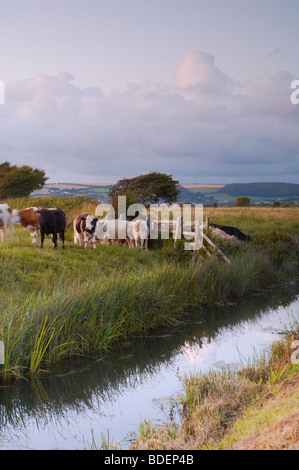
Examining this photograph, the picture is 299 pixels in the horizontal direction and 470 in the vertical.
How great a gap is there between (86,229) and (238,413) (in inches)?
470

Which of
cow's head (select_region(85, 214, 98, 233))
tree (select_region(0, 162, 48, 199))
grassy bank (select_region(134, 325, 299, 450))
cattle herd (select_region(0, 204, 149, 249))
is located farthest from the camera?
tree (select_region(0, 162, 48, 199))

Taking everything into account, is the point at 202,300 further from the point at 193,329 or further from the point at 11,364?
the point at 11,364

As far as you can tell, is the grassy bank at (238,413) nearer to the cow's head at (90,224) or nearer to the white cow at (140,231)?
the cow's head at (90,224)

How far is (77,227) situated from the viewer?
61.7ft

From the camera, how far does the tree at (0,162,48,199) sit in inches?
1658

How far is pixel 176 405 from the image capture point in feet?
25.8

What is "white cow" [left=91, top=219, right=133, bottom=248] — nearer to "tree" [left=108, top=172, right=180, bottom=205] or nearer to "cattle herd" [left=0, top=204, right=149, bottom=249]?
"cattle herd" [left=0, top=204, right=149, bottom=249]

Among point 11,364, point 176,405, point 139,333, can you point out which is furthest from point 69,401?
point 139,333

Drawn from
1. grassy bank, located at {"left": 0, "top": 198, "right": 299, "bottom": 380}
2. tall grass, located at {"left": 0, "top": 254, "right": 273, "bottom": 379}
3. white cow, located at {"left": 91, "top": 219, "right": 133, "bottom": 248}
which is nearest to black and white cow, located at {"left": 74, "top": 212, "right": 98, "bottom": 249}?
grassy bank, located at {"left": 0, "top": 198, "right": 299, "bottom": 380}

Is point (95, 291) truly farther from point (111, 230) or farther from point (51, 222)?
point (111, 230)

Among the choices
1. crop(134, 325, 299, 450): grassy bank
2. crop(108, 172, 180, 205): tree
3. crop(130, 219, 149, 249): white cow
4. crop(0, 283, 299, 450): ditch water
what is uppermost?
crop(108, 172, 180, 205): tree

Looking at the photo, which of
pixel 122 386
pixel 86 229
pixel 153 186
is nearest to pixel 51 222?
pixel 86 229
